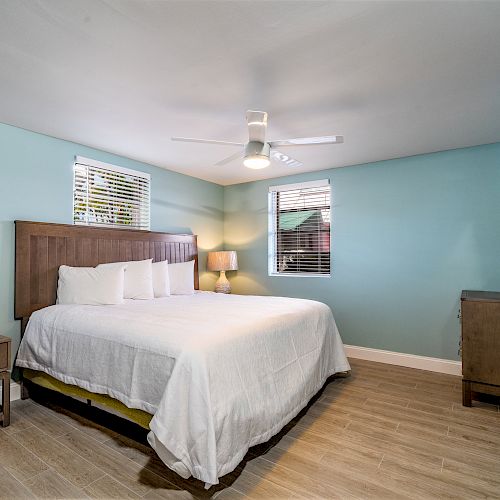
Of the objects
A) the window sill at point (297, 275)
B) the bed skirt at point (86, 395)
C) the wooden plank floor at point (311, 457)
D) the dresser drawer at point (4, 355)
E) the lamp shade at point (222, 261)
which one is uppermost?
the lamp shade at point (222, 261)

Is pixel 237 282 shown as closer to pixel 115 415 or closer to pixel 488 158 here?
pixel 115 415

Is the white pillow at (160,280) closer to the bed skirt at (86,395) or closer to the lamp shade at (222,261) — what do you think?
the lamp shade at (222,261)

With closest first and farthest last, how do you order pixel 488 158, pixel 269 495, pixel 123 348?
1. pixel 269 495
2. pixel 123 348
3. pixel 488 158

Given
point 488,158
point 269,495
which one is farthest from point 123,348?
point 488,158

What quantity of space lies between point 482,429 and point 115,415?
2.63 meters

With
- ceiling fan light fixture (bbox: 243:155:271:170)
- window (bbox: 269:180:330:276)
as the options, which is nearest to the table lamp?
window (bbox: 269:180:330:276)

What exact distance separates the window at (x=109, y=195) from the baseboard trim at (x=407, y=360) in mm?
3101

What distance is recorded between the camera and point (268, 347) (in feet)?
7.16

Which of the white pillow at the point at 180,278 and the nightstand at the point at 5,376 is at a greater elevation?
the white pillow at the point at 180,278

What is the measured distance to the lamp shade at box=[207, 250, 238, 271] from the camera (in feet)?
15.5

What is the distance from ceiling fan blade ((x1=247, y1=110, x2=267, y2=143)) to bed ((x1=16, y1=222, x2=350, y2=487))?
4.55 ft

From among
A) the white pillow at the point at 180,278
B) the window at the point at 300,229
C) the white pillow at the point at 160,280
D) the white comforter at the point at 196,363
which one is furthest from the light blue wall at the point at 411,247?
the white pillow at the point at 160,280

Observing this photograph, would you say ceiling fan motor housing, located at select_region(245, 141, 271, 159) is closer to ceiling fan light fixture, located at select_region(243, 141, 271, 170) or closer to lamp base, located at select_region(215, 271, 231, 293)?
ceiling fan light fixture, located at select_region(243, 141, 271, 170)

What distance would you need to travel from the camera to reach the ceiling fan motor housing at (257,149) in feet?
8.14
